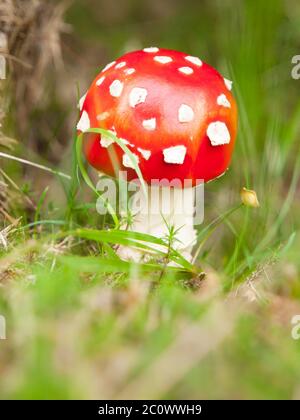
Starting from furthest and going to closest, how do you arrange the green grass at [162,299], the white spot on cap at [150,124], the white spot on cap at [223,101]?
the white spot on cap at [223,101], the white spot on cap at [150,124], the green grass at [162,299]

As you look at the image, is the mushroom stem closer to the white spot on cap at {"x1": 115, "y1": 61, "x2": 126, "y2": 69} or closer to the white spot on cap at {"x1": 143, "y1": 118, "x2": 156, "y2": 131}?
the white spot on cap at {"x1": 143, "y1": 118, "x2": 156, "y2": 131}

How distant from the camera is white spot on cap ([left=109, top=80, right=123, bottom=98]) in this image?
233 cm

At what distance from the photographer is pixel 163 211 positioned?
2.64 meters

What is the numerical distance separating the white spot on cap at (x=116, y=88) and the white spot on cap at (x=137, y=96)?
6 centimetres

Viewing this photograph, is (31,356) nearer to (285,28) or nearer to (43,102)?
(43,102)

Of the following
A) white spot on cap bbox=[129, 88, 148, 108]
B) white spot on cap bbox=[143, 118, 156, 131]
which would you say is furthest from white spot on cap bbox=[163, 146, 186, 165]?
white spot on cap bbox=[129, 88, 148, 108]

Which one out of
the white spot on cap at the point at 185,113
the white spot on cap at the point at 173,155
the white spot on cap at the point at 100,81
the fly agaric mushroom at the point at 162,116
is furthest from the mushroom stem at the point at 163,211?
the white spot on cap at the point at 100,81

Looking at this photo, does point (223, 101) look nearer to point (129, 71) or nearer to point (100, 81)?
point (129, 71)

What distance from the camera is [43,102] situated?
3.67 m

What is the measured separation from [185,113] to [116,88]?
12.4 inches

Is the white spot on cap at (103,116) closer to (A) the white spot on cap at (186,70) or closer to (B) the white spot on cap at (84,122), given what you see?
(B) the white spot on cap at (84,122)

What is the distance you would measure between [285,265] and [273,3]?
2.15 metres

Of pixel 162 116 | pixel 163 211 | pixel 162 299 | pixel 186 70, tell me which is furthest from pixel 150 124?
pixel 162 299

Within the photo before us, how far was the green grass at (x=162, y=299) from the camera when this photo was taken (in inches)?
54.8
